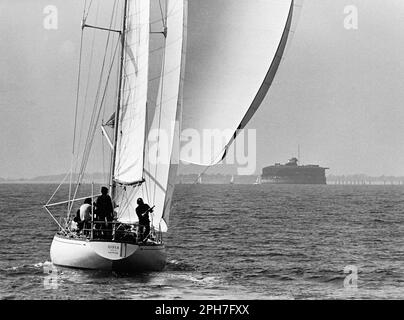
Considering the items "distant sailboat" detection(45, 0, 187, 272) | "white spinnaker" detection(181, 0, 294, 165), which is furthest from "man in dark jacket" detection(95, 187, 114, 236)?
"white spinnaker" detection(181, 0, 294, 165)

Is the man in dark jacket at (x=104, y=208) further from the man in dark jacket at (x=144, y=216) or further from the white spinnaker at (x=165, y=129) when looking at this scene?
the white spinnaker at (x=165, y=129)

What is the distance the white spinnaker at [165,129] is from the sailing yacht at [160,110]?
1.0 inches

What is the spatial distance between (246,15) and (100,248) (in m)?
6.72

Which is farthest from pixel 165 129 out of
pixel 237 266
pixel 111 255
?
pixel 237 266

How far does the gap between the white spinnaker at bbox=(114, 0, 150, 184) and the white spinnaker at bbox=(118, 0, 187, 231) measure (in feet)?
2.07

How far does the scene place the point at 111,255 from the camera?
20.6m

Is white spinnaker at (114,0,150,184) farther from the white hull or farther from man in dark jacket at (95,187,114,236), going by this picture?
the white hull

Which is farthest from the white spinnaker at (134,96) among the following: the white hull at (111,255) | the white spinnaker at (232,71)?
the white hull at (111,255)

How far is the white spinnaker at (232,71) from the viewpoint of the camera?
1967 centimetres

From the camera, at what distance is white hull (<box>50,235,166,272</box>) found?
2058cm

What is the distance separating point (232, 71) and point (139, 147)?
342 centimetres

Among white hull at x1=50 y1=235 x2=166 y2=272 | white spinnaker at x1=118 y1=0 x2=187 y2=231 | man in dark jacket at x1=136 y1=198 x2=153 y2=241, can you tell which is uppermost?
white spinnaker at x1=118 y1=0 x2=187 y2=231

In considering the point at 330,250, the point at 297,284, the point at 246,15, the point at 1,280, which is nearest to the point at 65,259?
the point at 1,280

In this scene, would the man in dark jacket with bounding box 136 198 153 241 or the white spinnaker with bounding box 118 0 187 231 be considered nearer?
the man in dark jacket with bounding box 136 198 153 241
